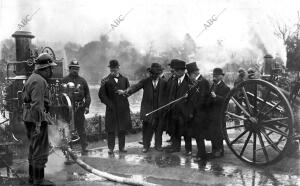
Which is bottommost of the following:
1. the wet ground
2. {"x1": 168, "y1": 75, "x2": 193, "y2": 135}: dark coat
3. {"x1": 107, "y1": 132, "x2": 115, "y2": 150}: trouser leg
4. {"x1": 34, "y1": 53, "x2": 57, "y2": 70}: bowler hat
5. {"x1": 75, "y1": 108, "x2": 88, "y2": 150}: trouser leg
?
the wet ground

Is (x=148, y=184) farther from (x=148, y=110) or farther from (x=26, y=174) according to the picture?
(x=148, y=110)

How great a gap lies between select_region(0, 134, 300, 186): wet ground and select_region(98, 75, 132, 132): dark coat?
669 mm

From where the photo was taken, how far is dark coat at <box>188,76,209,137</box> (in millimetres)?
6703

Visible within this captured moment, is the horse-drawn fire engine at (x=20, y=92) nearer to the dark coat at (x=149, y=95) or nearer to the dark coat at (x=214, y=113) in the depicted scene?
the dark coat at (x=149, y=95)

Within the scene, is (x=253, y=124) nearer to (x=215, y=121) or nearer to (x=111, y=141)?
(x=215, y=121)

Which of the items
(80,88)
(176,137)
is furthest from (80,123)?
(176,137)

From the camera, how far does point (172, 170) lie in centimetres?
607

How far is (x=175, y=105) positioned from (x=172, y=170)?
5.64ft

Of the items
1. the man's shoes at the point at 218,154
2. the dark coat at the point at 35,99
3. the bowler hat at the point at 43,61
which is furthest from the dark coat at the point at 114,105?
the dark coat at the point at 35,99

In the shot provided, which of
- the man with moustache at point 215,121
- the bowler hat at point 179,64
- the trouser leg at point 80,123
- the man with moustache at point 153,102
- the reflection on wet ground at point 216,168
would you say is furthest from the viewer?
the trouser leg at point 80,123

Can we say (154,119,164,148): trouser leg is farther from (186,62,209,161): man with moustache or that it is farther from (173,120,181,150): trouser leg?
(186,62,209,161): man with moustache

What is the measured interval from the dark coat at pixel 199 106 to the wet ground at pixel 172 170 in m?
0.60

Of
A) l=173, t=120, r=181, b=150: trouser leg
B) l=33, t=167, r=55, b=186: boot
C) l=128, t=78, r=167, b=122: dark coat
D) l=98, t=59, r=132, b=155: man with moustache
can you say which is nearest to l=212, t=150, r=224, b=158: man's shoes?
l=173, t=120, r=181, b=150: trouser leg

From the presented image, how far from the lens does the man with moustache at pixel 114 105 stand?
7742 millimetres
